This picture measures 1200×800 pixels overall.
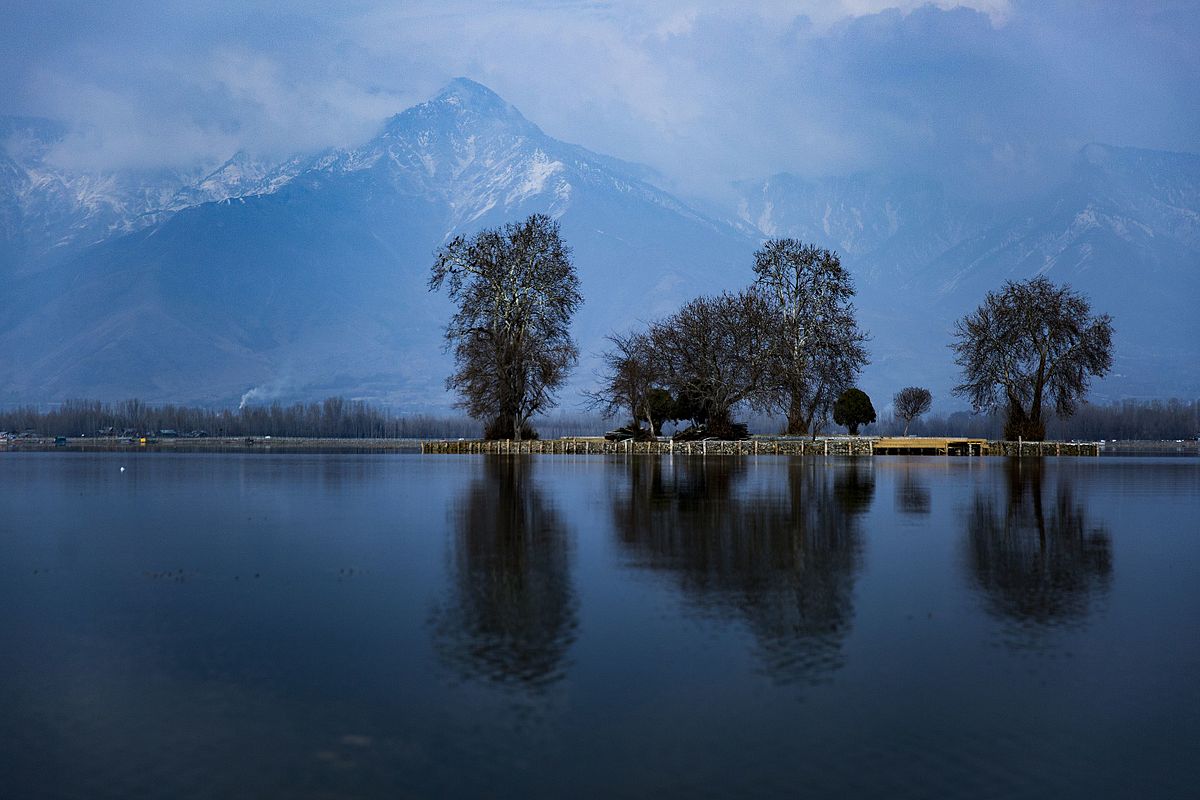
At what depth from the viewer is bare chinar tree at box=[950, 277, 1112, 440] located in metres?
71.8

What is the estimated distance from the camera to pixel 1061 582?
14.2 meters

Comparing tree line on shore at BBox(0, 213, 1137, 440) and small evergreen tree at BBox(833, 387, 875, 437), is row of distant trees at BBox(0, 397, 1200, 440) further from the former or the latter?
tree line on shore at BBox(0, 213, 1137, 440)

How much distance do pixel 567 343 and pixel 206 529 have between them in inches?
1926

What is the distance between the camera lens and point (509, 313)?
68250 mm

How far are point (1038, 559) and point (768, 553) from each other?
3476 millimetres

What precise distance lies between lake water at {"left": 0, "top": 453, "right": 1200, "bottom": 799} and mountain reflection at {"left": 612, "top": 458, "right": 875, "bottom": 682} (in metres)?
0.08

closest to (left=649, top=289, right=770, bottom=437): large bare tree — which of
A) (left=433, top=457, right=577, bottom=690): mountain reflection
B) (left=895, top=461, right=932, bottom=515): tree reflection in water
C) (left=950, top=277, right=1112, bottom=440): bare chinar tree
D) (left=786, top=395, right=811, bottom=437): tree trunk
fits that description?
(left=786, top=395, right=811, bottom=437): tree trunk

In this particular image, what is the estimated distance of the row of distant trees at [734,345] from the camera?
67875mm

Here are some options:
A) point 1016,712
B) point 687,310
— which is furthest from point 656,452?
point 1016,712

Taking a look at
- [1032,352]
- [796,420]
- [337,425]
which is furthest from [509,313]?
[337,425]

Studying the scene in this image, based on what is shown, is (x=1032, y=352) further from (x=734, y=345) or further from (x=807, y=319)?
(x=734, y=345)

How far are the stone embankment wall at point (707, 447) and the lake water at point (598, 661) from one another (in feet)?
154

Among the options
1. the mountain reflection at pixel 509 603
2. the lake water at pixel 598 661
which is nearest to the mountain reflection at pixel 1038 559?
the lake water at pixel 598 661

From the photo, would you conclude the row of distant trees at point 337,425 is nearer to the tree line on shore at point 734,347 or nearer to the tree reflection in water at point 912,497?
the tree line on shore at point 734,347
